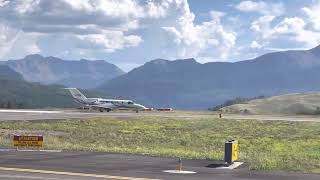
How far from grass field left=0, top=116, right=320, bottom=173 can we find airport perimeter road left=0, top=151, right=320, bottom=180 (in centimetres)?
453

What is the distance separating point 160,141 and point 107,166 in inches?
1102

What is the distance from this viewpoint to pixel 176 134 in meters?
65.6

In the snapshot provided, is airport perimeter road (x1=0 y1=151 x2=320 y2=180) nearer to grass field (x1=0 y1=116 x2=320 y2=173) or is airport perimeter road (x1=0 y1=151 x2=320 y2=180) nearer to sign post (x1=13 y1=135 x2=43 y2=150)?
sign post (x1=13 y1=135 x2=43 y2=150)

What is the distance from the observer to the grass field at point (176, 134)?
48.2 meters

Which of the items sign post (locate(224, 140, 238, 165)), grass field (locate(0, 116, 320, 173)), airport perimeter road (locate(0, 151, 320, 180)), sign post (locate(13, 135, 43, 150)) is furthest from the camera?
grass field (locate(0, 116, 320, 173))

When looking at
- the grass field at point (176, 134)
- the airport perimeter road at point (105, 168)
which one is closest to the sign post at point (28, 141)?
the grass field at point (176, 134)

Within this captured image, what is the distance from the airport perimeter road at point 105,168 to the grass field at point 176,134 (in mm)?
4531

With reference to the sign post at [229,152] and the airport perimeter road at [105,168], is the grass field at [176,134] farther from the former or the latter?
the sign post at [229,152]

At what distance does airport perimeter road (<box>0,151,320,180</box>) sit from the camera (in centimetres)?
2570

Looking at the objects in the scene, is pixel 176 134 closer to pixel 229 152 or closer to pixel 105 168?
pixel 229 152

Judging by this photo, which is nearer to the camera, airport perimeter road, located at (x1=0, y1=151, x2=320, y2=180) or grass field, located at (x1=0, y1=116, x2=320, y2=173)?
airport perimeter road, located at (x1=0, y1=151, x2=320, y2=180)

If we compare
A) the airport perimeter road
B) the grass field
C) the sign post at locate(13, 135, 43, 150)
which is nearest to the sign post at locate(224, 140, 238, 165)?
the airport perimeter road

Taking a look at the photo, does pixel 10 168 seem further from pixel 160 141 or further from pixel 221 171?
pixel 160 141

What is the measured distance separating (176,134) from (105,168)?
37.3 m
